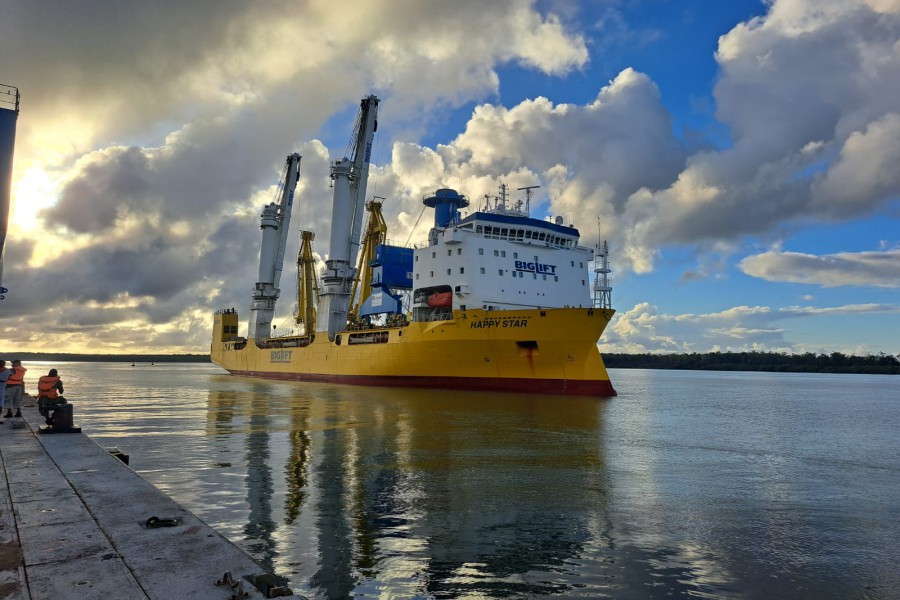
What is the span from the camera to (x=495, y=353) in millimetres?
30281

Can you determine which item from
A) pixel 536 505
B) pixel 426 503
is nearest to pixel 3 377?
pixel 426 503

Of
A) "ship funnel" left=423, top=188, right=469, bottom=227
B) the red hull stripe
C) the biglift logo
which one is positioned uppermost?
"ship funnel" left=423, top=188, right=469, bottom=227

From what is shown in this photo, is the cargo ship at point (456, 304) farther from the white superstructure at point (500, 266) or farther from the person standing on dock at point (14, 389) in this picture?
the person standing on dock at point (14, 389)

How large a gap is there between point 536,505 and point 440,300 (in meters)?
26.8

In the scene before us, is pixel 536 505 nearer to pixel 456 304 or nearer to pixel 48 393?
pixel 48 393

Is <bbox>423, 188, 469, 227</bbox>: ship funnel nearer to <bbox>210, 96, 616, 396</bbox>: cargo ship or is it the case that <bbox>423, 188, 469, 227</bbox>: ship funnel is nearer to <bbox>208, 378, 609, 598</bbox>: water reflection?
<bbox>210, 96, 616, 396</bbox>: cargo ship

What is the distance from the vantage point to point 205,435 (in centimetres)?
1483

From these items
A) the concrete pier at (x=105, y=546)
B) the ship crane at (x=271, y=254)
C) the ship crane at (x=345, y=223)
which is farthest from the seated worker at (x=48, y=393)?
the ship crane at (x=271, y=254)

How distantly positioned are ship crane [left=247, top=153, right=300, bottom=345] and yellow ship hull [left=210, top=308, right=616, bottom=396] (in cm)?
2569

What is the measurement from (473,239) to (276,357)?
30958 mm

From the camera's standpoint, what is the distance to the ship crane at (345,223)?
1789 inches

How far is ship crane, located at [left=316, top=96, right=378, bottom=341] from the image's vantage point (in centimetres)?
4544

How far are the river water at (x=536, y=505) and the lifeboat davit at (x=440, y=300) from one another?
16.4 meters

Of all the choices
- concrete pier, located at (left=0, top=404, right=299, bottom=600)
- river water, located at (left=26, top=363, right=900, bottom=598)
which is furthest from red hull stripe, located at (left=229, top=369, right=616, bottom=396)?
concrete pier, located at (left=0, top=404, right=299, bottom=600)
